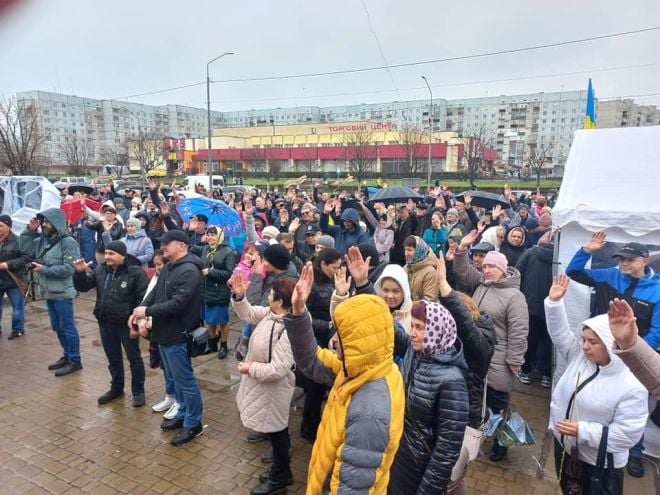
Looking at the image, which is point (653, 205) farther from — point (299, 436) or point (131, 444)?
point (131, 444)

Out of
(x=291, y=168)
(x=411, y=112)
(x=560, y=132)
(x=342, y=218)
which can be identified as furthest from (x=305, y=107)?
(x=342, y=218)

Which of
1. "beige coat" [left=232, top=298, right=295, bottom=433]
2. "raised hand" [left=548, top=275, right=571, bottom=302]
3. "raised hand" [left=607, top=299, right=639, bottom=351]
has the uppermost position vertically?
"raised hand" [left=607, top=299, right=639, bottom=351]

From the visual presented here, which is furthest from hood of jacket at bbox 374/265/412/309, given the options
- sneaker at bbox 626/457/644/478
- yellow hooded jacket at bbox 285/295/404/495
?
sneaker at bbox 626/457/644/478

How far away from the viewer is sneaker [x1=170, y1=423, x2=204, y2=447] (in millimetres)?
4285

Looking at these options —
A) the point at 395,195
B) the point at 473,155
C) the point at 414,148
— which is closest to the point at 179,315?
the point at 395,195

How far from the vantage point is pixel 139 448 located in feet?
13.9

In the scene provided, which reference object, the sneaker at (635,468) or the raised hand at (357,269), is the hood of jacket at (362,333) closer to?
the raised hand at (357,269)

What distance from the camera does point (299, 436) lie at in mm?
4434

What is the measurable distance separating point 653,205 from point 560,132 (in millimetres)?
107893

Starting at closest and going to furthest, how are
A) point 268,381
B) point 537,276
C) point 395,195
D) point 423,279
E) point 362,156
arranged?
point 268,381 < point 423,279 < point 537,276 < point 395,195 < point 362,156

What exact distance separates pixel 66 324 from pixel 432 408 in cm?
521

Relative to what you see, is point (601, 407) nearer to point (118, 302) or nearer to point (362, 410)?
point (362, 410)

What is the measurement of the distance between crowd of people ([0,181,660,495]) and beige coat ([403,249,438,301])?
0.05 ft

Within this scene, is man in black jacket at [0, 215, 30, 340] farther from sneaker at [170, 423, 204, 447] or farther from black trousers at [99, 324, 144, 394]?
sneaker at [170, 423, 204, 447]
